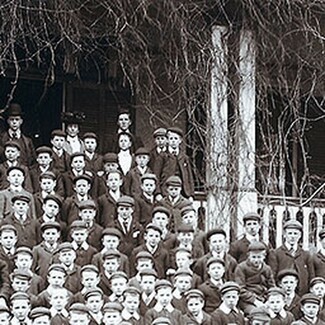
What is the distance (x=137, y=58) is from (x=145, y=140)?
4.96 ft

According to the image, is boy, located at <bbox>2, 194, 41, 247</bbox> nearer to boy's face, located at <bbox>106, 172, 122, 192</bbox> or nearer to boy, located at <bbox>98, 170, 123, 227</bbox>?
boy, located at <bbox>98, 170, 123, 227</bbox>

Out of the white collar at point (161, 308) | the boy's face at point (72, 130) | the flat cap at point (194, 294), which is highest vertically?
the boy's face at point (72, 130)

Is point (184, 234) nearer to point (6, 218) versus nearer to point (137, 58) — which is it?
point (6, 218)

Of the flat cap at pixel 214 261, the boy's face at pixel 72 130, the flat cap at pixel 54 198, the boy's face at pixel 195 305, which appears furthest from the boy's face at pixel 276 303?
the boy's face at pixel 72 130

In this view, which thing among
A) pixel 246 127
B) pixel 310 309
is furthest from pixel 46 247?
pixel 246 127

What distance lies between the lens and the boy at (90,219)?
1413 cm

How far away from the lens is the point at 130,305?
493 inches

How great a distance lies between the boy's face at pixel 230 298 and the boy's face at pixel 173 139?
3078mm

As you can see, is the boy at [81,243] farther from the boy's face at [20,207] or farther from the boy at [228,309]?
the boy at [228,309]

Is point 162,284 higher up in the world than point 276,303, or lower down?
higher up

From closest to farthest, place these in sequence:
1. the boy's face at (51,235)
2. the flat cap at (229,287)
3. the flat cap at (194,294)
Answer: the flat cap at (194,294) < the flat cap at (229,287) < the boy's face at (51,235)

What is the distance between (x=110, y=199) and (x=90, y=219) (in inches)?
27.6

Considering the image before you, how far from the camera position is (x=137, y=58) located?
668 inches

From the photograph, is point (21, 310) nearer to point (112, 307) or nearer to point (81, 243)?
point (112, 307)
